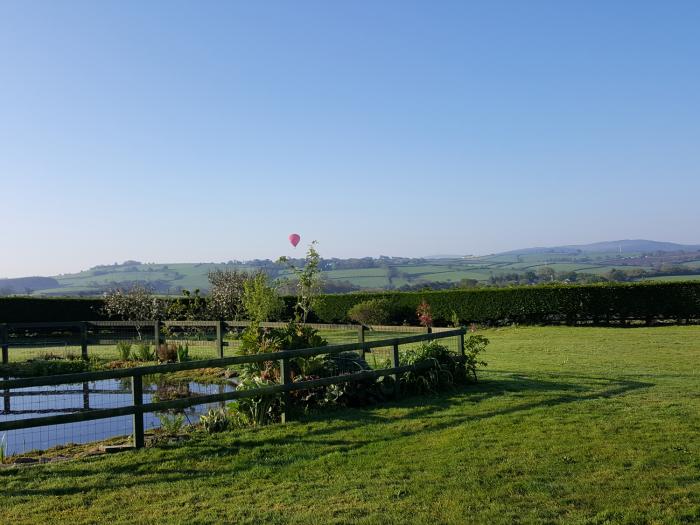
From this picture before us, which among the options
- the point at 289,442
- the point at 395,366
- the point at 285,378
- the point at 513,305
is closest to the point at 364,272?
the point at 513,305

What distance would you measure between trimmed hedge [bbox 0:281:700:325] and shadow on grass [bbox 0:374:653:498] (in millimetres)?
15906

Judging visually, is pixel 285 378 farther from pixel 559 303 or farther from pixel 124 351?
pixel 559 303

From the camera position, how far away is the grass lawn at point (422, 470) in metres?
4.85

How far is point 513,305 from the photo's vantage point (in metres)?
26.7

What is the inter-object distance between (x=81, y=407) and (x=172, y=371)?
4.56 m

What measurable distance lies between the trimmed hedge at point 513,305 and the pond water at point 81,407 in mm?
16115

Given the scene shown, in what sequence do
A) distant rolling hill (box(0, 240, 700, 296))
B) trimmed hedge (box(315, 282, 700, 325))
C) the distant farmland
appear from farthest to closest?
the distant farmland < distant rolling hill (box(0, 240, 700, 296)) < trimmed hedge (box(315, 282, 700, 325))

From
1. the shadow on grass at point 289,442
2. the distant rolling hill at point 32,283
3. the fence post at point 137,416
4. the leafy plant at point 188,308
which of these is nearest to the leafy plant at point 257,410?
the shadow on grass at point 289,442

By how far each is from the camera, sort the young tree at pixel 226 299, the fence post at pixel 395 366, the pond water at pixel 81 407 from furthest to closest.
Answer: the young tree at pixel 226 299 < the fence post at pixel 395 366 < the pond water at pixel 81 407

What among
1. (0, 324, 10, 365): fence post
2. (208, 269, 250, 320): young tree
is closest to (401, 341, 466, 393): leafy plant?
(0, 324, 10, 365): fence post

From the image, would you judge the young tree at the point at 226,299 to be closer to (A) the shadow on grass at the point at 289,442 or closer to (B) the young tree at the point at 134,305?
(B) the young tree at the point at 134,305

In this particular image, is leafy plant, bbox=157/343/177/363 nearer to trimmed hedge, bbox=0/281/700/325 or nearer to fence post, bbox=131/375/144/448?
fence post, bbox=131/375/144/448

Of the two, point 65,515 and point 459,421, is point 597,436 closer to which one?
point 459,421

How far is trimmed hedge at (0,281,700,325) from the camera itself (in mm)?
24844
